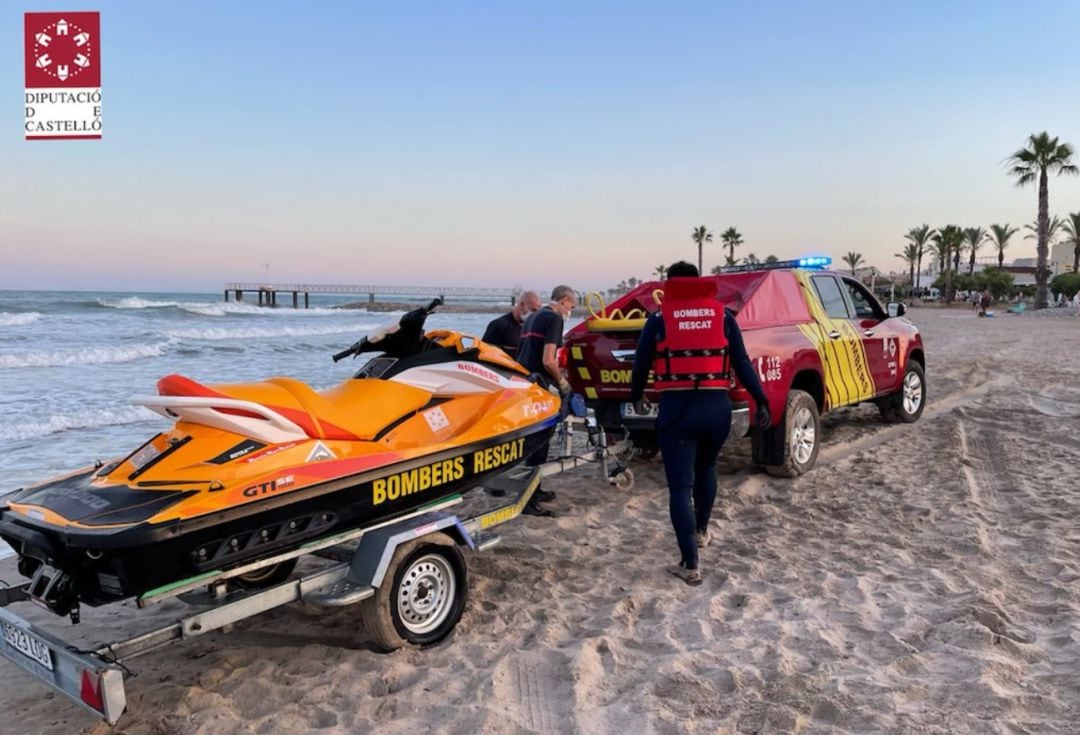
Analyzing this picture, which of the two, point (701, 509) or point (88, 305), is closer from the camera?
point (701, 509)

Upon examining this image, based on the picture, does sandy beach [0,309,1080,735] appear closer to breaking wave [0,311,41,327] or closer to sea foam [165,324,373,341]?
sea foam [165,324,373,341]

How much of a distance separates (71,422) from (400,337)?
7.81m

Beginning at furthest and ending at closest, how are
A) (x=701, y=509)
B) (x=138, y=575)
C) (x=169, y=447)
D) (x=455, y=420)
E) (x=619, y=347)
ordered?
(x=619, y=347), (x=701, y=509), (x=455, y=420), (x=169, y=447), (x=138, y=575)

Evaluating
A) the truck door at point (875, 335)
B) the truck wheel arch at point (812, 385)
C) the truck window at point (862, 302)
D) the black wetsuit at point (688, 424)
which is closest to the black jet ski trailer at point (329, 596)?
the black wetsuit at point (688, 424)

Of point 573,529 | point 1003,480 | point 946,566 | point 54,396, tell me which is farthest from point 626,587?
point 54,396

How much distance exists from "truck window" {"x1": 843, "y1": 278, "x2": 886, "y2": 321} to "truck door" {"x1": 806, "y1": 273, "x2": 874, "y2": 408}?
0.25 meters

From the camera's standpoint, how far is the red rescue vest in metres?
4.48

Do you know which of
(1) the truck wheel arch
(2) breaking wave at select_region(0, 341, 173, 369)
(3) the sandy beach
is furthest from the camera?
(2) breaking wave at select_region(0, 341, 173, 369)

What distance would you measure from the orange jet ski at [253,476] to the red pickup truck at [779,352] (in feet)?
7.28

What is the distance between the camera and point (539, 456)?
5418 mm

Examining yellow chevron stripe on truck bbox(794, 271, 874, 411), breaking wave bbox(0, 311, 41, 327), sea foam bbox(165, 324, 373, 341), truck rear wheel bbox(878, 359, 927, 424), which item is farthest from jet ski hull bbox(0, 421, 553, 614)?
breaking wave bbox(0, 311, 41, 327)

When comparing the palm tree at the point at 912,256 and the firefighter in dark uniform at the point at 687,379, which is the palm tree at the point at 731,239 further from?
the firefighter in dark uniform at the point at 687,379

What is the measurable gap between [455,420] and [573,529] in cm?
184

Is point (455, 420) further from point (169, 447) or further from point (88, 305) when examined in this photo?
point (88, 305)
